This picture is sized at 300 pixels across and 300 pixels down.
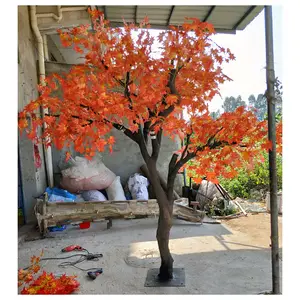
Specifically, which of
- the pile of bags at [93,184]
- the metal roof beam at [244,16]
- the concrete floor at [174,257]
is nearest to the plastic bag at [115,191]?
the pile of bags at [93,184]

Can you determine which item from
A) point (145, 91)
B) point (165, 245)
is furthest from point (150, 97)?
point (165, 245)

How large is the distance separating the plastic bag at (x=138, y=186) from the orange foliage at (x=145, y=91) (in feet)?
8.27

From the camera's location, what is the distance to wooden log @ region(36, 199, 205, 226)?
3785mm

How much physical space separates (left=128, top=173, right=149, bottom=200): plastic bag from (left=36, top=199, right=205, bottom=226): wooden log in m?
0.79

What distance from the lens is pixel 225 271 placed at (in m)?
2.69

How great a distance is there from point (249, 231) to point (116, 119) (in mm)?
2606

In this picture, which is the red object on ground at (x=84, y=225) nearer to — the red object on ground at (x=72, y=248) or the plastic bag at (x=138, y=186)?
the red object on ground at (x=72, y=248)

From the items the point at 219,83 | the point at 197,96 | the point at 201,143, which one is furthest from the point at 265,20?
the point at 201,143

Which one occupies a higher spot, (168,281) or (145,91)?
(145,91)

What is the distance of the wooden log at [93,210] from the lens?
379 centimetres

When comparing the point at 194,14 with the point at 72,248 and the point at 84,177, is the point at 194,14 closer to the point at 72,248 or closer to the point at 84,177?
the point at 84,177

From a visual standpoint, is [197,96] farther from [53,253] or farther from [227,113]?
[53,253]

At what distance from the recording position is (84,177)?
466 centimetres

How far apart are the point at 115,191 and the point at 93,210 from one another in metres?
0.98
